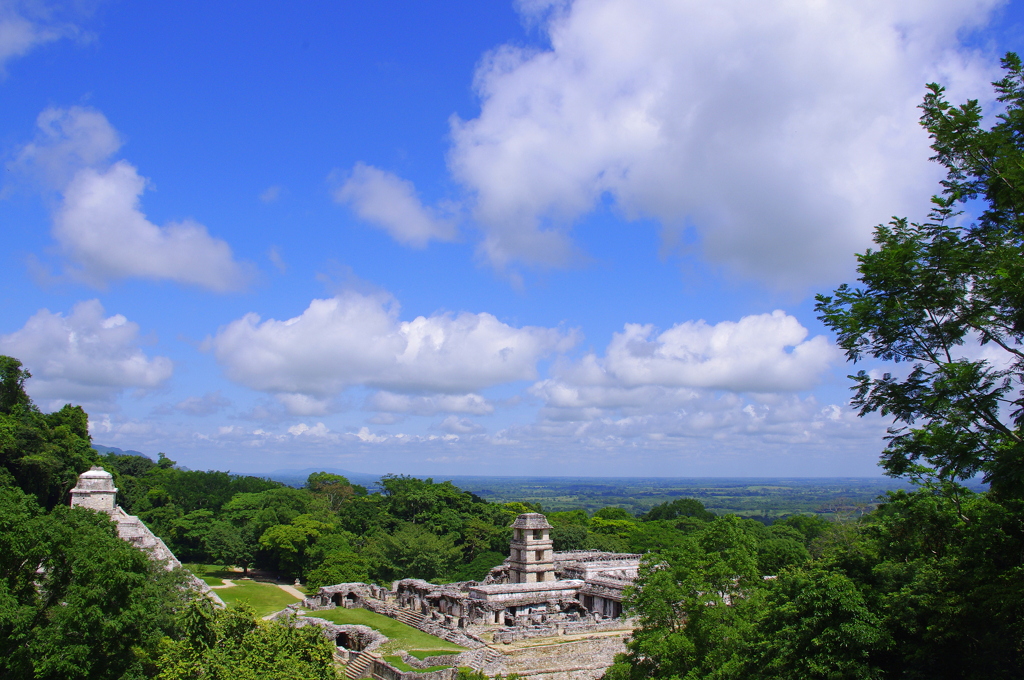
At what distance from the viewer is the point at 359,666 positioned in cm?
3234

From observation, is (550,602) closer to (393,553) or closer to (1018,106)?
(393,553)

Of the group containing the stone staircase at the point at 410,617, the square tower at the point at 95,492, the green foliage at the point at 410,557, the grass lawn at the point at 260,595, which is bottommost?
the grass lawn at the point at 260,595

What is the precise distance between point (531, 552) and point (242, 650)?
27.2m

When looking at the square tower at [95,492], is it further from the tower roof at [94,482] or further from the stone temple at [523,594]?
the stone temple at [523,594]

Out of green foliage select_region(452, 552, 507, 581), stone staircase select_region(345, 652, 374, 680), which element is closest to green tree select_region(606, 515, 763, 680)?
stone staircase select_region(345, 652, 374, 680)

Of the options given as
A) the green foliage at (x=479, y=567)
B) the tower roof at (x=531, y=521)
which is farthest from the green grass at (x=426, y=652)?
the green foliage at (x=479, y=567)

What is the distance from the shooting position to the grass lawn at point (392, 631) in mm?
33906

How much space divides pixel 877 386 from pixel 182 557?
64.4m

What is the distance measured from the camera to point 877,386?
14945 millimetres

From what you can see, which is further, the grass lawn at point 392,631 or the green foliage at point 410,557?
the green foliage at point 410,557

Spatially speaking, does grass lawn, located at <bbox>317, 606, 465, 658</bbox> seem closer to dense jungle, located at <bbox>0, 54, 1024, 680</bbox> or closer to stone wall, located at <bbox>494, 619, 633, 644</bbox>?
stone wall, located at <bbox>494, 619, 633, 644</bbox>

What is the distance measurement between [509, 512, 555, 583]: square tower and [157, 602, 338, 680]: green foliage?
25.3 meters

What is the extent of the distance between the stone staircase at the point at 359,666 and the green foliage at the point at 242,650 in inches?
451

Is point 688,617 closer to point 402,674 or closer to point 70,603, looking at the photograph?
point 402,674
